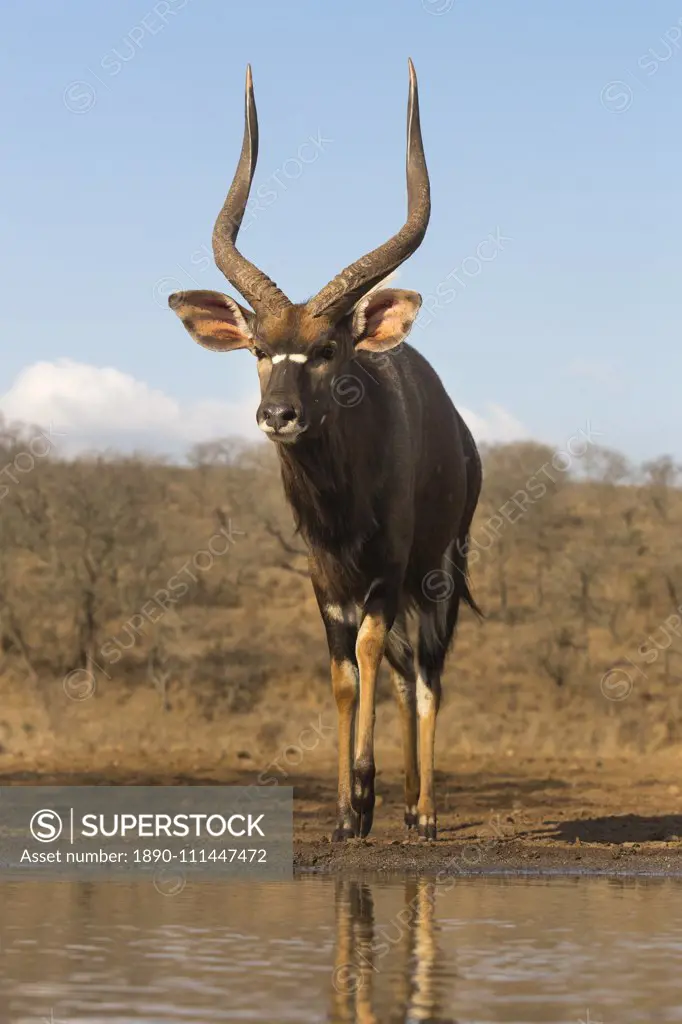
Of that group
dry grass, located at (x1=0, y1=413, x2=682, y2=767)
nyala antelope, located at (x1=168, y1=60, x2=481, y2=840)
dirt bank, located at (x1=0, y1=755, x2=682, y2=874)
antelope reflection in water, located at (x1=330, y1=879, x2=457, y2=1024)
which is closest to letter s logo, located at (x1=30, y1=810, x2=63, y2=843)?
dirt bank, located at (x1=0, y1=755, x2=682, y2=874)

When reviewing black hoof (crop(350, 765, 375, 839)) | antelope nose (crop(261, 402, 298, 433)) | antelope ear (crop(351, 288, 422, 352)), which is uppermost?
antelope ear (crop(351, 288, 422, 352))

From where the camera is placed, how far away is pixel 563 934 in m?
7.27

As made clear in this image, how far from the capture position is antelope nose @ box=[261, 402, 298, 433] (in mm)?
10117

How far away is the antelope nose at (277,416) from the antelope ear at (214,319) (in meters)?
1.11

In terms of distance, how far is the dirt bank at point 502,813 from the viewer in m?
10.4

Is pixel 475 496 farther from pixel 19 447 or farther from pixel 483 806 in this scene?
pixel 19 447

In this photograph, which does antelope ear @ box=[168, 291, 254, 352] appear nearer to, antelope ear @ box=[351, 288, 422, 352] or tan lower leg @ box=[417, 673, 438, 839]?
antelope ear @ box=[351, 288, 422, 352]

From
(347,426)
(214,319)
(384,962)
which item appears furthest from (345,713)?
(384,962)

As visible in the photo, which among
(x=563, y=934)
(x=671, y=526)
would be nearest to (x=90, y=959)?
(x=563, y=934)

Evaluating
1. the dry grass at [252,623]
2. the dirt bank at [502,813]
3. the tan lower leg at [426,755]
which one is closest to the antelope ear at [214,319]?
the tan lower leg at [426,755]

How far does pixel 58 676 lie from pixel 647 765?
8242 mm

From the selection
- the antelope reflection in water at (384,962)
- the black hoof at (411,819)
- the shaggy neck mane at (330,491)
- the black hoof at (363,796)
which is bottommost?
the antelope reflection in water at (384,962)

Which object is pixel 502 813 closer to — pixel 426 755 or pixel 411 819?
pixel 411 819

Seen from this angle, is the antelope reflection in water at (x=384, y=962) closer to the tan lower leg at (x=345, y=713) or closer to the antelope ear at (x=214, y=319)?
the tan lower leg at (x=345, y=713)
